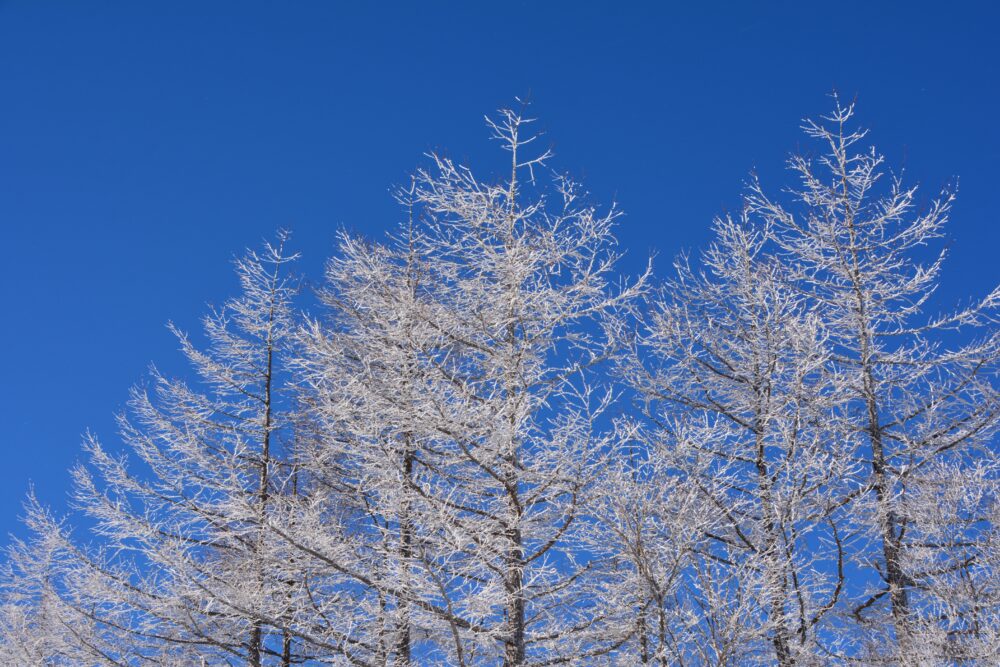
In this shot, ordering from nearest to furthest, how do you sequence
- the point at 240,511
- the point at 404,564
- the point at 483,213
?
the point at 240,511 → the point at 404,564 → the point at 483,213

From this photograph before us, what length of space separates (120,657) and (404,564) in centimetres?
413

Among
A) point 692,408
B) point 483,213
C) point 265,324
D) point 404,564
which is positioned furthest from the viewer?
point 265,324

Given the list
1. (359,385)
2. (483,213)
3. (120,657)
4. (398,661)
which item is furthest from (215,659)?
(483,213)

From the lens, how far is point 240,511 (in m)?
6.98

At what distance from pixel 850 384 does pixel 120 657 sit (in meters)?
8.52

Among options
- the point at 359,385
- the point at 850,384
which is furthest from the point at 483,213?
the point at 850,384

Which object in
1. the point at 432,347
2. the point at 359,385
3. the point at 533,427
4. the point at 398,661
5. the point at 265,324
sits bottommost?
the point at 398,661

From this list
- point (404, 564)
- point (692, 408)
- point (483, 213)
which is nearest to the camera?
point (404, 564)

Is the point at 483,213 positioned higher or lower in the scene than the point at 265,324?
lower

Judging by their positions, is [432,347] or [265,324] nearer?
[432,347]

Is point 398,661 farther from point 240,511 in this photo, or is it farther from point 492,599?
point 240,511

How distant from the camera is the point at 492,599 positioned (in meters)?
7.04

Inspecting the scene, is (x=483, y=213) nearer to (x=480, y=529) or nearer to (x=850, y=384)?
(x=480, y=529)

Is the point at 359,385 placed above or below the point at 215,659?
above
